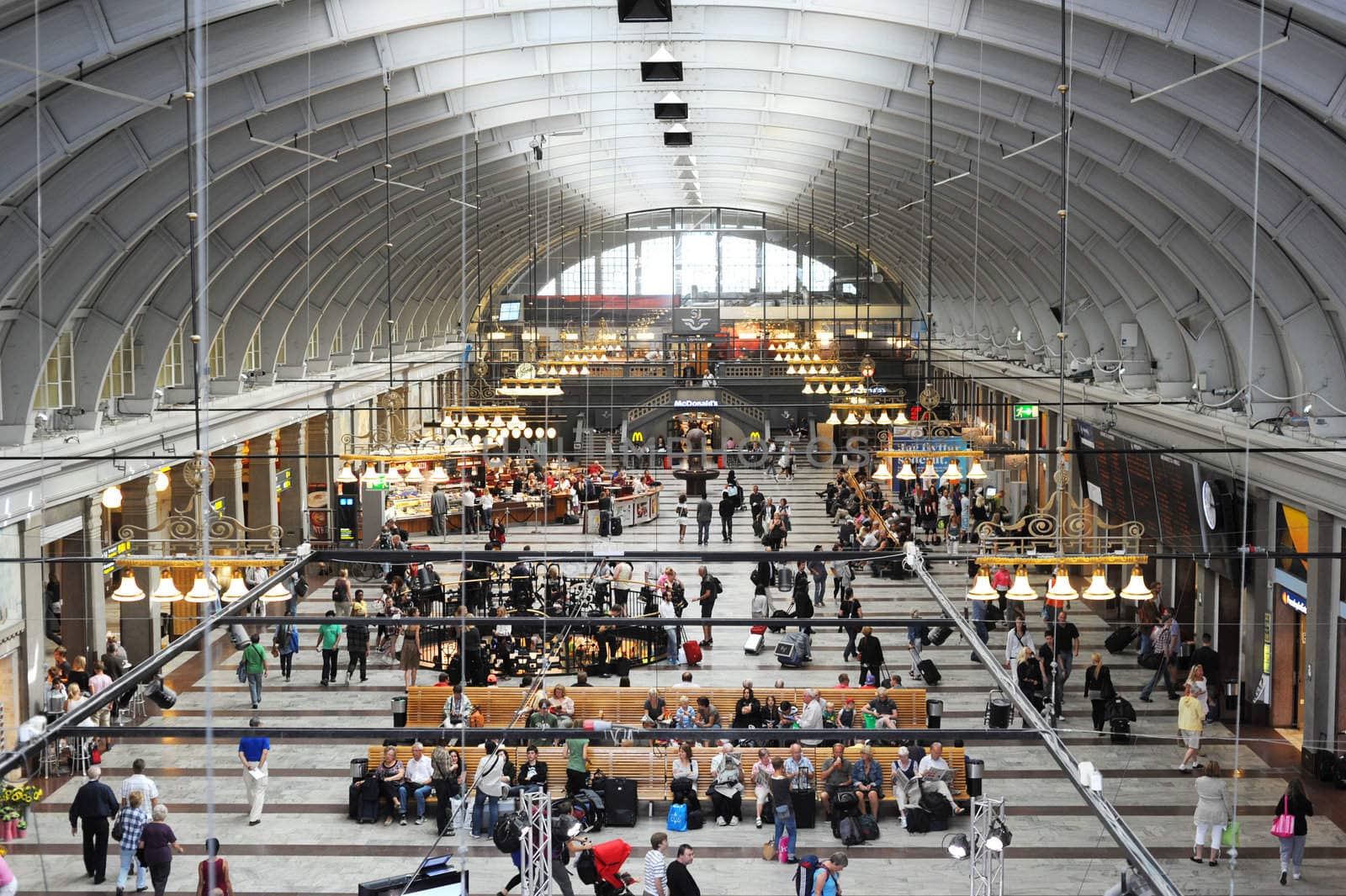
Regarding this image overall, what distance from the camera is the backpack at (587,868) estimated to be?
43.3ft

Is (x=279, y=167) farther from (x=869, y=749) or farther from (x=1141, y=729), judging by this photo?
(x=1141, y=729)

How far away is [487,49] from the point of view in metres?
17.8

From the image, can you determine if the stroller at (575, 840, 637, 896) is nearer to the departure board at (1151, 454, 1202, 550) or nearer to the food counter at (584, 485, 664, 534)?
the departure board at (1151, 454, 1202, 550)

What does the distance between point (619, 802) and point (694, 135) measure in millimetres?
18891

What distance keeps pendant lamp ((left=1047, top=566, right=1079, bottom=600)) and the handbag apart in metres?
3.43

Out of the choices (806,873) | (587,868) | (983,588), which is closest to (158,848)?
(587,868)

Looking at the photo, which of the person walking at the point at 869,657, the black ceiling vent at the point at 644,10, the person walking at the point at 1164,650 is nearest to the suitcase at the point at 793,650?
the person walking at the point at 869,657

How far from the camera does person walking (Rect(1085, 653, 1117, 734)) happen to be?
1852 cm

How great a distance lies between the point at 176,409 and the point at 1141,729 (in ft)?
50.5

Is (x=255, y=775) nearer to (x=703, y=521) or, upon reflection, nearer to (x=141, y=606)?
(x=141, y=606)

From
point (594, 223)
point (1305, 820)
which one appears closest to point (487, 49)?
point (1305, 820)

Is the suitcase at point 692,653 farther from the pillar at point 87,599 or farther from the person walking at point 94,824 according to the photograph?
the person walking at point 94,824

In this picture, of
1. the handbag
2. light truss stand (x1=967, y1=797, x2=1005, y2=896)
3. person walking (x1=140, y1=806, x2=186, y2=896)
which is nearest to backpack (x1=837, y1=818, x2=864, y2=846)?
light truss stand (x1=967, y1=797, x2=1005, y2=896)

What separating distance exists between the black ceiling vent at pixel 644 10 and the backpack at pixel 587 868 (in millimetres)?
8424
